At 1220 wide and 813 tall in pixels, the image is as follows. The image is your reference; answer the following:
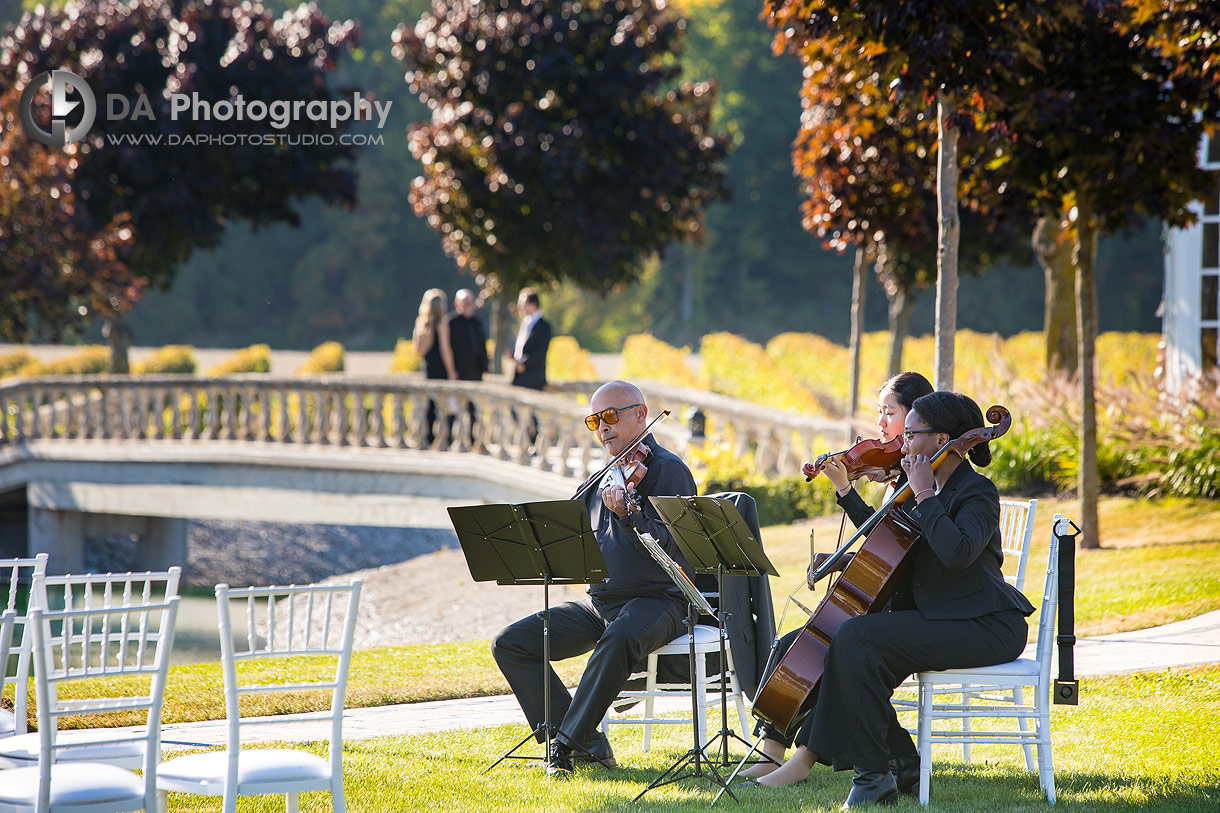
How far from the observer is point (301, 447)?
1453 centimetres

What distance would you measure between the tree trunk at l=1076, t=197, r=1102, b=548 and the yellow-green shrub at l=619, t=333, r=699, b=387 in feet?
36.2

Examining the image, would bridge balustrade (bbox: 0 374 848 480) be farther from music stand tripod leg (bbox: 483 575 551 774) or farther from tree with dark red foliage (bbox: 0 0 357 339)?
music stand tripod leg (bbox: 483 575 551 774)

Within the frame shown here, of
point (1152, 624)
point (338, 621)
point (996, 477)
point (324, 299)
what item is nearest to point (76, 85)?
point (338, 621)

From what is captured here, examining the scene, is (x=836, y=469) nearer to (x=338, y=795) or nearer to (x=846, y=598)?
(x=846, y=598)

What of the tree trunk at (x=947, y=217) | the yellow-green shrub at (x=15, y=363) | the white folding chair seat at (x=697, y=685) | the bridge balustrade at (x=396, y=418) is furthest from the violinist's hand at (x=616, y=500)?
the yellow-green shrub at (x=15, y=363)

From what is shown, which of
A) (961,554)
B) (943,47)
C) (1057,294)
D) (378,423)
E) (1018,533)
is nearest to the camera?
(961,554)

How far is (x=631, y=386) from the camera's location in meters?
5.58

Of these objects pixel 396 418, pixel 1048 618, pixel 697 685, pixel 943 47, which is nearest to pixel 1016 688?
pixel 1048 618

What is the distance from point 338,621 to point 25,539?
6.47 meters

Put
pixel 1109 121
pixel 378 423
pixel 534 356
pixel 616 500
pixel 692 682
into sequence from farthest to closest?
pixel 378 423 → pixel 534 356 → pixel 1109 121 → pixel 616 500 → pixel 692 682

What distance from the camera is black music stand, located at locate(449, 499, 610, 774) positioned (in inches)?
198

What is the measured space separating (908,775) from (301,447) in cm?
1078

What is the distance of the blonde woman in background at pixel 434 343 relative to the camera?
1424 cm

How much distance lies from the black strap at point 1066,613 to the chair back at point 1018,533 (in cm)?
28
